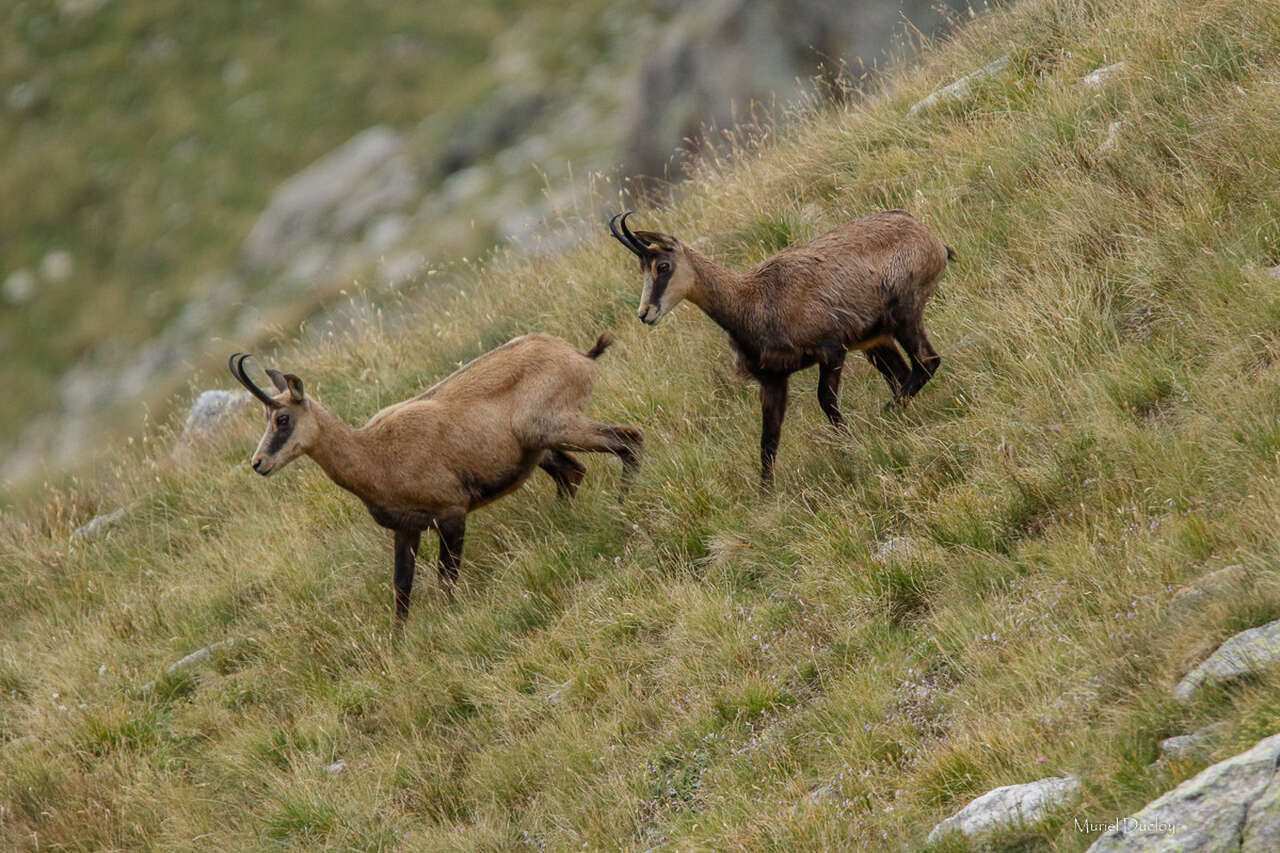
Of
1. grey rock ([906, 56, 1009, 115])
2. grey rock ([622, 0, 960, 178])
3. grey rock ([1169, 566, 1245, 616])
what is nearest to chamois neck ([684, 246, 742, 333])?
grey rock ([1169, 566, 1245, 616])

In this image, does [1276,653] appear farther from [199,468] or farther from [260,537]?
[199,468]

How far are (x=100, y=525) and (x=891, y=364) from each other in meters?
7.58

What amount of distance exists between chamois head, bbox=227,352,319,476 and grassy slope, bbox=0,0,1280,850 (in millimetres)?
1265

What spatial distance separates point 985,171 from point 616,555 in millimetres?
4125

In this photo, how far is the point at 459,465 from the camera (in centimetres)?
829

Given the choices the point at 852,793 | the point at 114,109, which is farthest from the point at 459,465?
the point at 114,109

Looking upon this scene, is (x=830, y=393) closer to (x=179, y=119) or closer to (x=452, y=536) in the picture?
(x=452, y=536)

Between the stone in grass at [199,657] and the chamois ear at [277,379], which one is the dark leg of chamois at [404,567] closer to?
the chamois ear at [277,379]

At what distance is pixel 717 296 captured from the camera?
7.72 m

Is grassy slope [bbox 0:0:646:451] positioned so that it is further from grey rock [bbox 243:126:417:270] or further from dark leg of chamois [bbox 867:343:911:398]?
dark leg of chamois [bbox 867:343:911:398]

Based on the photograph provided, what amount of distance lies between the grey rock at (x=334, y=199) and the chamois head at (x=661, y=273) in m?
24.4

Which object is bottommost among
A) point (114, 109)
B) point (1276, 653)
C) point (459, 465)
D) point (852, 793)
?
point (852, 793)

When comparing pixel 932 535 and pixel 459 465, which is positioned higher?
pixel 459 465

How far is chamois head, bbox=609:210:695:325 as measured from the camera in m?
7.57
